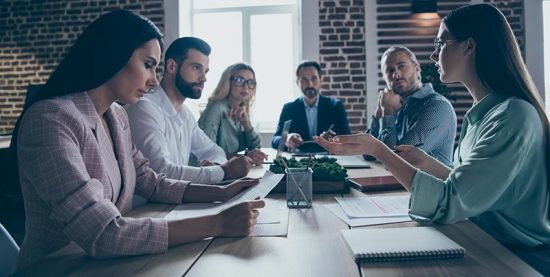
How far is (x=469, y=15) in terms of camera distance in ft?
4.75

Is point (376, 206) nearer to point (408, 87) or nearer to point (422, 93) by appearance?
point (422, 93)

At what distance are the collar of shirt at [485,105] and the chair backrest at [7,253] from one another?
1.43m

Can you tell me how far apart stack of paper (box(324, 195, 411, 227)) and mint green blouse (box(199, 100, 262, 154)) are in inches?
89.7

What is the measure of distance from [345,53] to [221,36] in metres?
1.63

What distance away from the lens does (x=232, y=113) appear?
3.87 m

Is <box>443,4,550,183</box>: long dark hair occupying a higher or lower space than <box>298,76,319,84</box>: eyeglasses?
lower

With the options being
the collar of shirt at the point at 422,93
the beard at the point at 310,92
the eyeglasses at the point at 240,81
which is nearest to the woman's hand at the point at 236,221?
the collar of shirt at the point at 422,93

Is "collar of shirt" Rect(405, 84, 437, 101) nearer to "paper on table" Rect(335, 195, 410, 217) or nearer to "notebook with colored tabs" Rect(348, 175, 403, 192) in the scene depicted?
"notebook with colored tabs" Rect(348, 175, 403, 192)

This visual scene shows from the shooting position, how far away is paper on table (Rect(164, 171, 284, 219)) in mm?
1414

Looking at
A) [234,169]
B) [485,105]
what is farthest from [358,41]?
[485,105]

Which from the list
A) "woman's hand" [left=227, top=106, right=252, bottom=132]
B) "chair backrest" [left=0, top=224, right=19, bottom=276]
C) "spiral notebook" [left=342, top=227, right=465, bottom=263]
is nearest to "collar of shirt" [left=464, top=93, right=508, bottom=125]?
"spiral notebook" [left=342, top=227, right=465, bottom=263]

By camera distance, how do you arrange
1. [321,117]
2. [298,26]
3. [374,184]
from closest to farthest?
[374,184] < [321,117] < [298,26]

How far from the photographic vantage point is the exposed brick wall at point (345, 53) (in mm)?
5070

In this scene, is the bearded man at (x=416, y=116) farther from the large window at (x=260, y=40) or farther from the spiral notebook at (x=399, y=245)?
the large window at (x=260, y=40)
